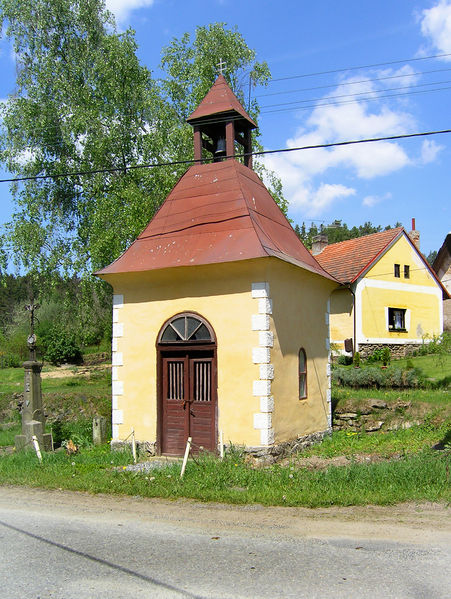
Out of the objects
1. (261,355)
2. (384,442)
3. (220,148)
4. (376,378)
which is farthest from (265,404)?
(376,378)

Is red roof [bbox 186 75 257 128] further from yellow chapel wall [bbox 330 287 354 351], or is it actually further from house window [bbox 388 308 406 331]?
house window [bbox 388 308 406 331]

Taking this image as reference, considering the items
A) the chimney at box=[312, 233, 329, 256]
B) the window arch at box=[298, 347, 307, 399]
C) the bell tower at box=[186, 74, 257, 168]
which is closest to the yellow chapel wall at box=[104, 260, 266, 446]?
the window arch at box=[298, 347, 307, 399]

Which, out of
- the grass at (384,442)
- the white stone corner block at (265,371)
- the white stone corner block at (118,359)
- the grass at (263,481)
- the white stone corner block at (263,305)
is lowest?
the grass at (384,442)

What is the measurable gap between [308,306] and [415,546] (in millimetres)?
7412

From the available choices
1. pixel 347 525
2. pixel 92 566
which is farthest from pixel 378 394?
pixel 92 566

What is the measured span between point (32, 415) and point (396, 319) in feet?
62.2

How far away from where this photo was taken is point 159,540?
6266mm

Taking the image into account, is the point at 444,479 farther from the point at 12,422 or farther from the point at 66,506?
the point at 12,422

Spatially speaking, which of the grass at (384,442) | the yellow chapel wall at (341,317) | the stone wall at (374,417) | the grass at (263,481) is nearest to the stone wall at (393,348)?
the yellow chapel wall at (341,317)

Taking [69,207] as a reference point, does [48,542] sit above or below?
below

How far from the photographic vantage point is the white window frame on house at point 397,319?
85.7 feet

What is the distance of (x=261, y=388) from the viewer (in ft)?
34.6

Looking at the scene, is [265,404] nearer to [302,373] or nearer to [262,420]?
[262,420]

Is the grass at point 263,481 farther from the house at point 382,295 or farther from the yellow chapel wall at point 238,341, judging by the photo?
the house at point 382,295
